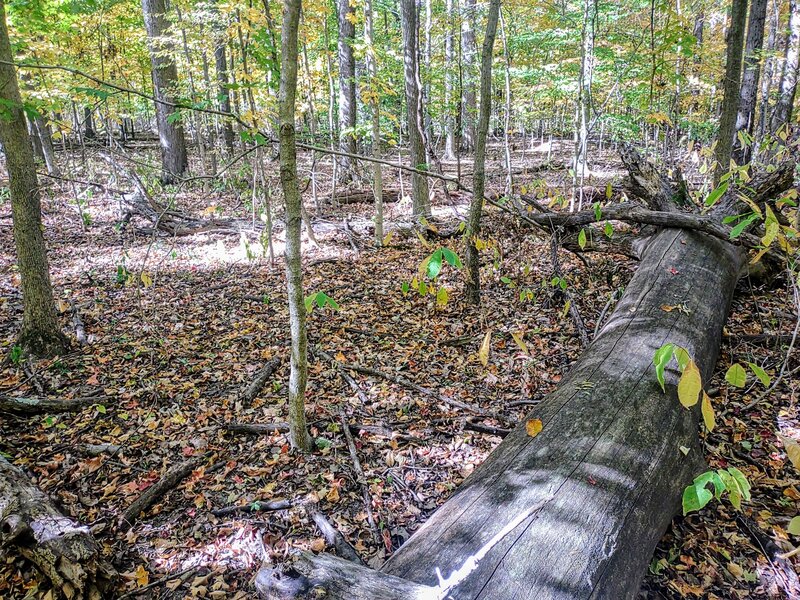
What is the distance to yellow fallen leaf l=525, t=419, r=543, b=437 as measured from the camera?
255 centimetres

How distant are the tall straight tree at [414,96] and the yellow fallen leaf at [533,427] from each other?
4.79m

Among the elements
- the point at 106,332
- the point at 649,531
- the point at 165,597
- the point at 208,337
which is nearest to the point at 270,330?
the point at 208,337

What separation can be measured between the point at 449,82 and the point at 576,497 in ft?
44.9

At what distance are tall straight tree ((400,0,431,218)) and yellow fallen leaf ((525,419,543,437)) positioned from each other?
4.79 meters

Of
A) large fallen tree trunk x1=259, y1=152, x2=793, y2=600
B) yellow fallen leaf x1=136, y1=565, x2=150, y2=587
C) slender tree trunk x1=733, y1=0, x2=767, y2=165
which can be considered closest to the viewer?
large fallen tree trunk x1=259, y1=152, x2=793, y2=600

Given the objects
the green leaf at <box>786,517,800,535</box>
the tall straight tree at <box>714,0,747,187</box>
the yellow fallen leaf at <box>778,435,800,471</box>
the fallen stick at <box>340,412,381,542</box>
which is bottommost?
the fallen stick at <box>340,412,381,542</box>

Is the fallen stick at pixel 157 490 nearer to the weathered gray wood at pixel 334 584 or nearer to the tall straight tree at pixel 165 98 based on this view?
the weathered gray wood at pixel 334 584

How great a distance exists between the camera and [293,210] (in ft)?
8.84

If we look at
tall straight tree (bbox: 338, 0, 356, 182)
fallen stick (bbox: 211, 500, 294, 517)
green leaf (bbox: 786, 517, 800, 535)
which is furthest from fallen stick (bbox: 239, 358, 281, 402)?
tall straight tree (bbox: 338, 0, 356, 182)

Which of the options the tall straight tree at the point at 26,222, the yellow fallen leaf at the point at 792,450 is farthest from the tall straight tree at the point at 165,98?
the yellow fallen leaf at the point at 792,450

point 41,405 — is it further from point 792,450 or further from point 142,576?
point 792,450

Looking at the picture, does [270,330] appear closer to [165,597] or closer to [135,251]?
[165,597]

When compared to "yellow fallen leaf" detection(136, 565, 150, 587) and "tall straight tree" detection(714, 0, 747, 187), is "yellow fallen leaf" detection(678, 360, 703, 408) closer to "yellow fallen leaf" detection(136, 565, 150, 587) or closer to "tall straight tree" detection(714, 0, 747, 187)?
"yellow fallen leaf" detection(136, 565, 150, 587)

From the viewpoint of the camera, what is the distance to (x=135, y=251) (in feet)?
26.6
